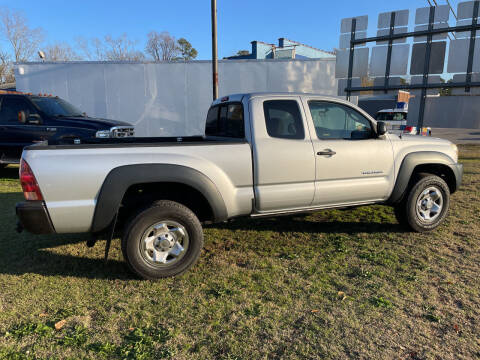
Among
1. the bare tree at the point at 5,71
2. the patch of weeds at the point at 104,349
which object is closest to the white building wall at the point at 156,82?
the patch of weeds at the point at 104,349

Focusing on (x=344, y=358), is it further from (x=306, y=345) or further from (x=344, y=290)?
(x=344, y=290)

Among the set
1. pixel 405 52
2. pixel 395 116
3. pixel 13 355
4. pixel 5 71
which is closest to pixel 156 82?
pixel 405 52

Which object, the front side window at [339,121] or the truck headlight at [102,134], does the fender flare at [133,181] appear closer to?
the front side window at [339,121]

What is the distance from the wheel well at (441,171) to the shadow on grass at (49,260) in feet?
12.8

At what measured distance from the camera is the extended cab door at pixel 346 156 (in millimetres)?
3900

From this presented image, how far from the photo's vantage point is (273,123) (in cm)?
375

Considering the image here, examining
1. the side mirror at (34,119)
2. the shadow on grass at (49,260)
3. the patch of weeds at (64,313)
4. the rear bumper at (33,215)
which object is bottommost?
the shadow on grass at (49,260)

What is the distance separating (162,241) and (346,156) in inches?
90.2

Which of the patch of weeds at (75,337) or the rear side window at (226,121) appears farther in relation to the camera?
the rear side window at (226,121)

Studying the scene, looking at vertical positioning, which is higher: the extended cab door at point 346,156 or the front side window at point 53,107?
the front side window at point 53,107

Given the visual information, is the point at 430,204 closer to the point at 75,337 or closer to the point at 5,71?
the point at 75,337

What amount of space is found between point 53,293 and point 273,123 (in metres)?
2.73

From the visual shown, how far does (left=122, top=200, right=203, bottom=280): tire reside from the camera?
10.4 ft

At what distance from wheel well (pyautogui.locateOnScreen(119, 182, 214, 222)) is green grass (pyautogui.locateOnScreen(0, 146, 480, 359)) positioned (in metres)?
0.63
